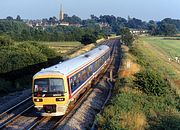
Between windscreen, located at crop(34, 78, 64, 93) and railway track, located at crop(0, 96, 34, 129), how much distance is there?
191 cm

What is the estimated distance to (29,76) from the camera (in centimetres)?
3372

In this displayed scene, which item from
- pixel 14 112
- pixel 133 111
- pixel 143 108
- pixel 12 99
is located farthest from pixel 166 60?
pixel 133 111

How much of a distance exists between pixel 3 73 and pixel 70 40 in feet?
303

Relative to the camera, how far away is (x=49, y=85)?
1869 cm

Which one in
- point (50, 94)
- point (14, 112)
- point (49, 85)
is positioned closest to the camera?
point (50, 94)

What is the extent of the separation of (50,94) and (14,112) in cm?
329

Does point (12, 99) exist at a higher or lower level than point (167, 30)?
higher

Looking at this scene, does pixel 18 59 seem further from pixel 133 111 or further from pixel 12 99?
pixel 133 111

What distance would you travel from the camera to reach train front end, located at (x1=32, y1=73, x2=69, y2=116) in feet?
60.7

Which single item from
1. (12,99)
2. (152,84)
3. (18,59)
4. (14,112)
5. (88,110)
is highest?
(18,59)

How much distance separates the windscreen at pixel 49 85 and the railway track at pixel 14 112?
191cm

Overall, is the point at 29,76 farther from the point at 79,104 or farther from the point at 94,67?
the point at 79,104

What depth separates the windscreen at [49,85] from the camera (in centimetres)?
1864

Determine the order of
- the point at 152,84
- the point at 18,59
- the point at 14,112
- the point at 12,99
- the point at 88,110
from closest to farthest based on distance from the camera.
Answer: the point at 88,110 → the point at 14,112 → the point at 152,84 → the point at 12,99 → the point at 18,59
